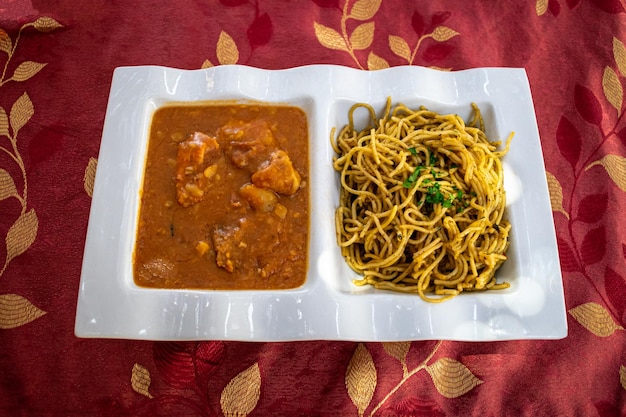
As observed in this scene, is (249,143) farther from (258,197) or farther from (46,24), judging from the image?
(46,24)

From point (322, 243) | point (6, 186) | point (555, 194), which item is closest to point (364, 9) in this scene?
point (555, 194)

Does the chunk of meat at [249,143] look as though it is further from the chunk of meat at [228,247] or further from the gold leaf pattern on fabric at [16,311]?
the gold leaf pattern on fabric at [16,311]

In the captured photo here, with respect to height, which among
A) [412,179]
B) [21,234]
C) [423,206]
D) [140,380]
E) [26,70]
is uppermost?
[412,179]

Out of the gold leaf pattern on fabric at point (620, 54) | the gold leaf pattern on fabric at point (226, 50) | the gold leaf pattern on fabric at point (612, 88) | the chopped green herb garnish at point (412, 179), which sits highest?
the gold leaf pattern on fabric at point (620, 54)

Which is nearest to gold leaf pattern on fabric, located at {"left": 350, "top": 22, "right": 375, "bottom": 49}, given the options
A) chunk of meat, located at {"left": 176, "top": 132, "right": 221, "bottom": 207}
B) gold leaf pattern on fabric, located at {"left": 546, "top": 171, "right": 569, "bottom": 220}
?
chunk of meat, located at {"left": 176, "top": 132, "right": 221, "bottom": 207}

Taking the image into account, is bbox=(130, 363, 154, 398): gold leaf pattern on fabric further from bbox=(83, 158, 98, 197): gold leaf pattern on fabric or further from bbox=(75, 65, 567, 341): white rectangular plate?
bbox=(83, 158, 98, 197): gold leaf pattern on fabric

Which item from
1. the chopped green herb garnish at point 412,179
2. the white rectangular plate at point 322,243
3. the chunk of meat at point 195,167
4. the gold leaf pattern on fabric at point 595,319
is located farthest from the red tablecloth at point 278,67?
the chopped green herb garnish at point 412,179

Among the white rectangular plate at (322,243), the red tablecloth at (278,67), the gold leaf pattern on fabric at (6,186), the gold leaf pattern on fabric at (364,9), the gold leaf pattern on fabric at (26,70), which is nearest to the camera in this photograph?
the white rectangular plate at (322,243)
